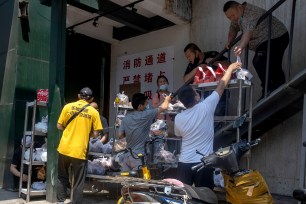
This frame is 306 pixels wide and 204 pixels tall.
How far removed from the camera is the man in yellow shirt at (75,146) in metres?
5.49

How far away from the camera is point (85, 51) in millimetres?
10414

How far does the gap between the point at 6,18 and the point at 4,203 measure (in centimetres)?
390

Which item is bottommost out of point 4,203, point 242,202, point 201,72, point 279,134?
point 4,203

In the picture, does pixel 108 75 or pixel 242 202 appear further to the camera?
pixel 108 75

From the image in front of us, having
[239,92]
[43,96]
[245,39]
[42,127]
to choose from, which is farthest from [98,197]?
[245,39]

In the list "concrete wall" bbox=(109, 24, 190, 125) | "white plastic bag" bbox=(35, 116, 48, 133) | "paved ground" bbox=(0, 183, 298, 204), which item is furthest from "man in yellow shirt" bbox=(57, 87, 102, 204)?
"concrete wall" bbox=(109, 24, 190, 125)

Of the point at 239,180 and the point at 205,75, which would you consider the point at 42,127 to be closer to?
the point at 205,75

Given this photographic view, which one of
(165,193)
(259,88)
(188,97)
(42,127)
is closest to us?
(165,193)

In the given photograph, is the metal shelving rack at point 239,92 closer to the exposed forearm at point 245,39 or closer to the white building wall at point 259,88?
the exposed forearm at point 245,39

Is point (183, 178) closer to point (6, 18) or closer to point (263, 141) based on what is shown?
point (263, 141)

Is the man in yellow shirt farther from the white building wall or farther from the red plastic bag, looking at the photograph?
the white building wall

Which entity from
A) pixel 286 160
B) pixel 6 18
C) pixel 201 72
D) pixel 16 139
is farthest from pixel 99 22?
pixel 286 160

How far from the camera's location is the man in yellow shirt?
18.0 feet

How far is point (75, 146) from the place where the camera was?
216 inches
